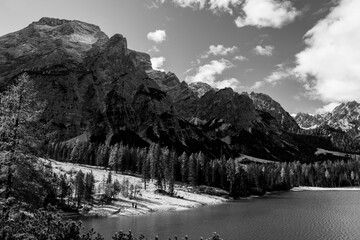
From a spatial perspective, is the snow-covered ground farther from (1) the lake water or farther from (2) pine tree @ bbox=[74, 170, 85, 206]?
(1) the lake water

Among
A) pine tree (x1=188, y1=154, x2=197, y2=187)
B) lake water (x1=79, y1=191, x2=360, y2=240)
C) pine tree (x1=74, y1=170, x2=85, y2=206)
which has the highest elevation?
pine tree (x1=188, y1=154, x2=197, y2=187)

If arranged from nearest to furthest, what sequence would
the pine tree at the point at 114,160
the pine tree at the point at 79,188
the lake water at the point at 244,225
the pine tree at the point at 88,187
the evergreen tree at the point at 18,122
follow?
the evergreen tree at the point at 18,122 < the lake water at the point at 244,225 < the pine tree at the point at 79,188 < the pine tree at the point at 88,187 < the pine tree at the point at 114,160

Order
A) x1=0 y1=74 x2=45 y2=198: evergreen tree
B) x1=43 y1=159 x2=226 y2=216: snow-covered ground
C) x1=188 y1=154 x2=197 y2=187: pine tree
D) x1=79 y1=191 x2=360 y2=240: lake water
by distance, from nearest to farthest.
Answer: x1=0 y1=74 x2=45 y2=198: evergreen tree
x1=79 y1=191 x2=360 y2=240: lake water
x1=43 y1=159 x2=226 y2=216: snow-covered ground
x1=188 y1=154 x2=197 y2=187: pine tree

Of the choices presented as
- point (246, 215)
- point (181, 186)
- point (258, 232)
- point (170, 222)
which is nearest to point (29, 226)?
point (258, 232)

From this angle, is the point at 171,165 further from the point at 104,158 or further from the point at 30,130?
the point at 30,130

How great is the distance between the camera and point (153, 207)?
370ft

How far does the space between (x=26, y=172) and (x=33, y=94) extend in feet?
21.4

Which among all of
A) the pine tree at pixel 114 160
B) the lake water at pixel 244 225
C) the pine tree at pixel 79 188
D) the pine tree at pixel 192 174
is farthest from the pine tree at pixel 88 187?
the pine tree at pixel 192 174

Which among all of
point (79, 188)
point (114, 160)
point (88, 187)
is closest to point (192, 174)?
point (114, 160)

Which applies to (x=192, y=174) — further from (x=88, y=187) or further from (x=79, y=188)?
(x=79, y=188)

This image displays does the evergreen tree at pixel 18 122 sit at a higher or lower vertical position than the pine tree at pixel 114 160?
lower

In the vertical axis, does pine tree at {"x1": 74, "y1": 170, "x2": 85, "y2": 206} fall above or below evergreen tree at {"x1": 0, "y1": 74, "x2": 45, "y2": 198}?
below

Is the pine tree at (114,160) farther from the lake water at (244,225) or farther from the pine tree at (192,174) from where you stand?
the lake water at (244,225)

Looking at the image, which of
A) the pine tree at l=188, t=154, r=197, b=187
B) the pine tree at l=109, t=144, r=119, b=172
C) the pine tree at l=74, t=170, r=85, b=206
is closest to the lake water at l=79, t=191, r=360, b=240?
the pine tree at l=74, t=170, r=85, b=206
